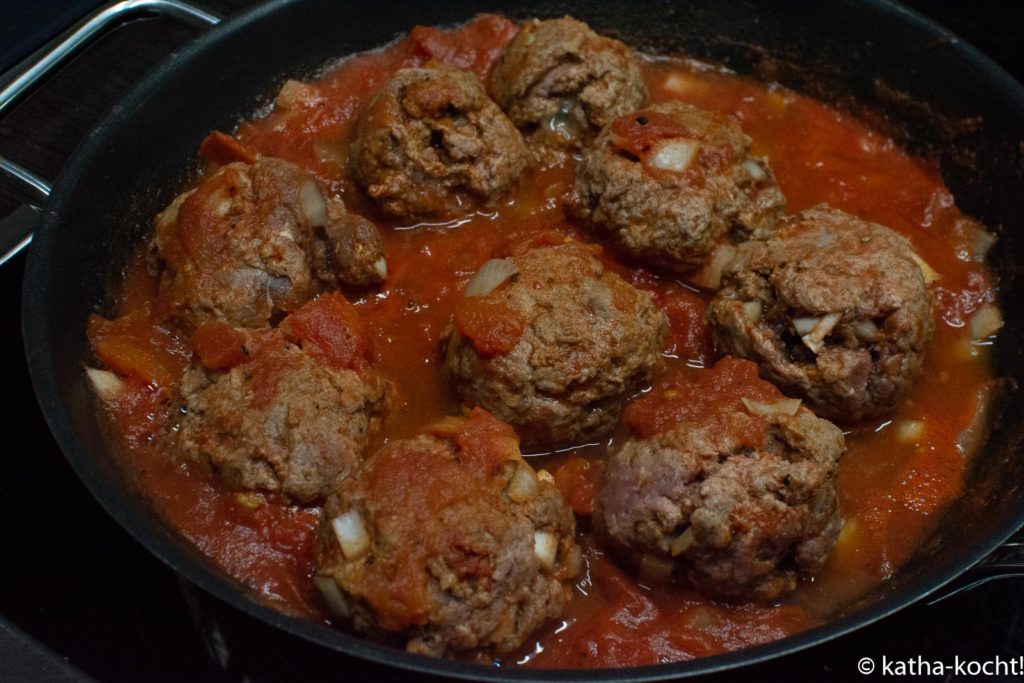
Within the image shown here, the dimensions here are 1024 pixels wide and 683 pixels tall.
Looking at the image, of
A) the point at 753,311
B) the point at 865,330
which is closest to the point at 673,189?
the point at 753,311

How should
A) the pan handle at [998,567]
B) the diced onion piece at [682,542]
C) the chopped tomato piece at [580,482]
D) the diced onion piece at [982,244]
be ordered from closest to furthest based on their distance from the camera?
the pan handle at [998,567]
the diced onion piece at [682,542]
the chopped tomato piece at [580,482]
the diced onion piece at [982,244]

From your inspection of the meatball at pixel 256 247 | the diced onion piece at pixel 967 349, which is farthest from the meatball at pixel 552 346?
the diced onion piece at pixel 967 349

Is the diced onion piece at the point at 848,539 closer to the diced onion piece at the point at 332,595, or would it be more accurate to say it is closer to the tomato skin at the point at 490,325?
the tomato skin at the point at 490,325

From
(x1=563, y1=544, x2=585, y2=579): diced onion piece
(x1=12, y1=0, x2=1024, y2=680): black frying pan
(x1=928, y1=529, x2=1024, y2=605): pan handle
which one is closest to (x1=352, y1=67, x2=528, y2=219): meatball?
(x1=12, y1=0, x2=1024, y2=680): black frying pan

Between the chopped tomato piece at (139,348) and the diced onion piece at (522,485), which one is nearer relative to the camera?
the diced onion piece at (522,485)

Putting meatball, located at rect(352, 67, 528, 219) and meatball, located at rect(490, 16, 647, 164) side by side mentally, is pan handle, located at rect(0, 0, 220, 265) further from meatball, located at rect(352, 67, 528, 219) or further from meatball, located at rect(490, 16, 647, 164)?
meatball, located at rect(490, 16, 647, 164)
